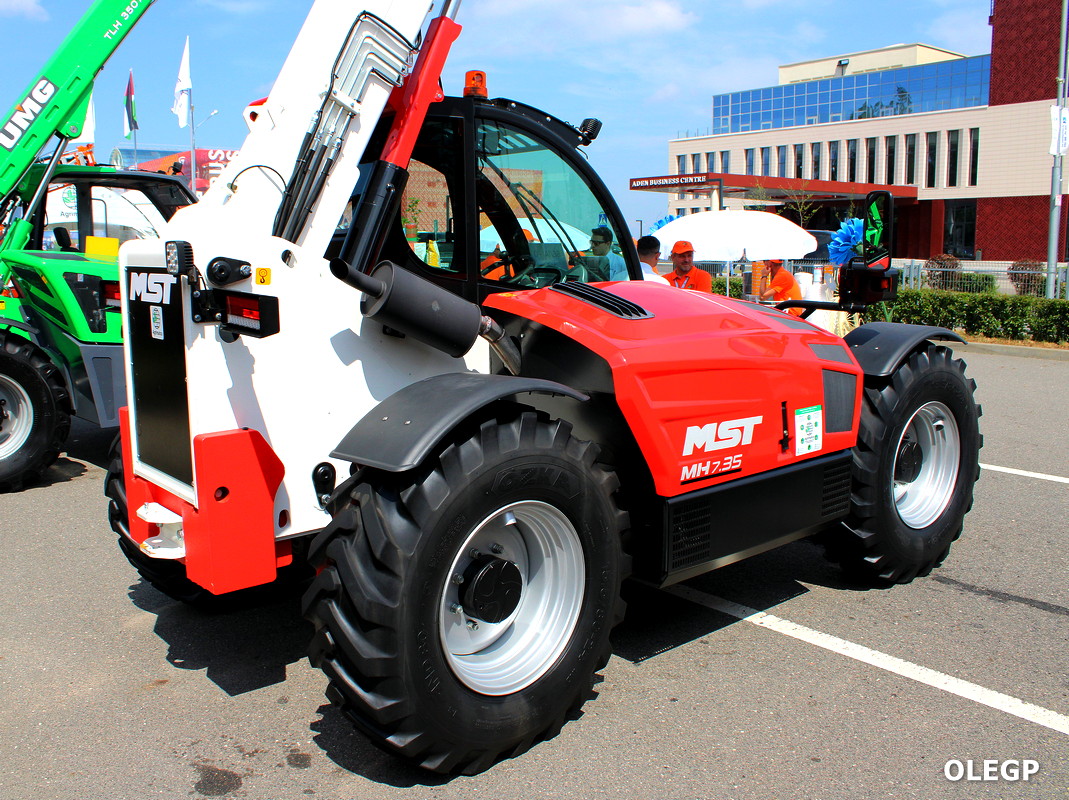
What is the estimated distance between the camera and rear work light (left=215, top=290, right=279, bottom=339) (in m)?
2.78

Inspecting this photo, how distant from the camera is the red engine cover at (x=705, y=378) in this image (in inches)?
132

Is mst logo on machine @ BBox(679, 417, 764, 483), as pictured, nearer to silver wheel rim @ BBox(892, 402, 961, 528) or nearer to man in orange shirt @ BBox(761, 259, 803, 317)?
silver wheel rim @ BBox(892, 402, 961, 528)

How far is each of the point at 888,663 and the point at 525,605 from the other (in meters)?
1.63

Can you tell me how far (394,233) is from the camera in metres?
3.72

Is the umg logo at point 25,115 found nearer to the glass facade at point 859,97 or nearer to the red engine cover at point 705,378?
the red engine cover at point 705,378

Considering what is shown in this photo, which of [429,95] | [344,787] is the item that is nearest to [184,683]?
[344,787]

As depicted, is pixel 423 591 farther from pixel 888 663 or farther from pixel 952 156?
pixel 952 156

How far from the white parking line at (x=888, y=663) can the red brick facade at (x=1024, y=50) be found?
48.9m

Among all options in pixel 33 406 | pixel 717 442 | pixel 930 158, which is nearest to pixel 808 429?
pixel 717 442

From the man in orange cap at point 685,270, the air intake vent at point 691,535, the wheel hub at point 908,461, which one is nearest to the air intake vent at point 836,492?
the wheel hub at point 908,461

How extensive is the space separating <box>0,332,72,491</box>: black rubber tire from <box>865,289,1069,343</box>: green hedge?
1268cm

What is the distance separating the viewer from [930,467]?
4871 mm

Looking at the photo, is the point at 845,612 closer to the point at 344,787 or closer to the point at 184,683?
the point at 344,787

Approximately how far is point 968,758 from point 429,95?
302cm
